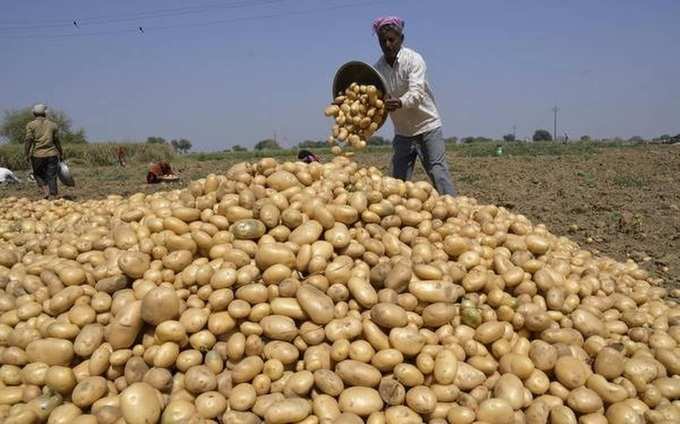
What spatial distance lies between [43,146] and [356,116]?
866 cm

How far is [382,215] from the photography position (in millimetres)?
3771

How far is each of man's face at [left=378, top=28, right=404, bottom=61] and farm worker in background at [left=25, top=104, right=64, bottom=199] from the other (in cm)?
874

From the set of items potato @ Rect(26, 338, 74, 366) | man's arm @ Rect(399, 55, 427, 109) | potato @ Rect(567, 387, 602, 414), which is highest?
man's arm @ Rect(399, 55, 427, 109)

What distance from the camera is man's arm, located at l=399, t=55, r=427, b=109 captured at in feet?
18.0

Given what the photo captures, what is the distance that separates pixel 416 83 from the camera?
559cm

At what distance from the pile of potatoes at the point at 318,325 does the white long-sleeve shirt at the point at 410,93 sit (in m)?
2.15

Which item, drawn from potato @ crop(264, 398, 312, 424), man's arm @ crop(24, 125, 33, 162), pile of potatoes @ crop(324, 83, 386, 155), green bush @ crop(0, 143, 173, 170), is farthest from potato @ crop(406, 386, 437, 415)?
green bush @ crop(0, 143, 173, 170)

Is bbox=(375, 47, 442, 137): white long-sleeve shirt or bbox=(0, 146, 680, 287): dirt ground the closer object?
bbox=(375, 47, 442, 137): white long-sleeve shirt

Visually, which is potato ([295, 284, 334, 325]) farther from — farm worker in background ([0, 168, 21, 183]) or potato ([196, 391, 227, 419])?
farm worker in background ([0, 168, 21, 183])

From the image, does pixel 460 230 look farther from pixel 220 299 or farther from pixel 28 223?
pixel 28 223

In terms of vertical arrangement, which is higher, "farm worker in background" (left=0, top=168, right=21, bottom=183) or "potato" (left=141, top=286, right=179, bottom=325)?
"farm worker in background" (left=0, top=168, right=21, bottom=183)

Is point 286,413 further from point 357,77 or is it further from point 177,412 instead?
point 357,77

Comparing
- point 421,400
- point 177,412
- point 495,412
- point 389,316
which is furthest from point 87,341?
point 495,412

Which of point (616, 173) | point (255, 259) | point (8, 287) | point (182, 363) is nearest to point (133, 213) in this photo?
point (8, 287)
